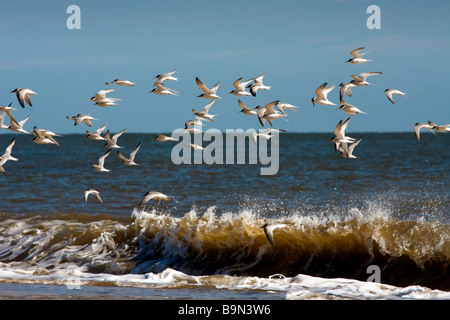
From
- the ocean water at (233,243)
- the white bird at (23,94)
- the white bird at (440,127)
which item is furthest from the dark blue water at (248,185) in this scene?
the white bird at (23,94)

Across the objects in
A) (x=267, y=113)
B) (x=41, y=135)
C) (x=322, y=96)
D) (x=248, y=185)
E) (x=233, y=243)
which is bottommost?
(x=248, y=185)

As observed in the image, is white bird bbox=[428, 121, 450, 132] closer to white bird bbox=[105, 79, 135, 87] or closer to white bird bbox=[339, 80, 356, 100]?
white bird bbox=[339, 80, 356, 100]

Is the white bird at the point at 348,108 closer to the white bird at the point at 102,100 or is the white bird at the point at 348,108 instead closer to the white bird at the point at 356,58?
the white bird at the point at 356,58

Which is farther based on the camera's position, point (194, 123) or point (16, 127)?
point (194, 123)

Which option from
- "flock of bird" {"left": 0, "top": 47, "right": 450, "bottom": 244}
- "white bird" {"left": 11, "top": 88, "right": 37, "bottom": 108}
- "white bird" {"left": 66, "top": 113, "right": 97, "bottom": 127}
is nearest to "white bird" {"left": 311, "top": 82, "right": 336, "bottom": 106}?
"flock of bird" {"left": 0, "top": 47, "right": 450, "bottom": 244}

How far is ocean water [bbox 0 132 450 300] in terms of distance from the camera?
40.9ft

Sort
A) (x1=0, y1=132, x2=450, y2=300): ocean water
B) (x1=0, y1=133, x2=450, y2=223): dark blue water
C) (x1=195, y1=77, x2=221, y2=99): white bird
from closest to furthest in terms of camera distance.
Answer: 1. (x1=0, y1=132, x2=450, y2=300): ocean water
2. (x1=195, y1=77, x2=221, y2=99): white bird
3. (x1=0, y1=133, x2=450, y2=223): dark blue water

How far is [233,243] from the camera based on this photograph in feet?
50.8

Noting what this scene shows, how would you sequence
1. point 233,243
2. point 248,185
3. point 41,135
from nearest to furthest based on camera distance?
1. point 233,243
2. point 41,135
3. point 248,185

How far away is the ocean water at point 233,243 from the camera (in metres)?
12.5

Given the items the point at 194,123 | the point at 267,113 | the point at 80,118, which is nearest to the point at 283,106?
the point at 267,113

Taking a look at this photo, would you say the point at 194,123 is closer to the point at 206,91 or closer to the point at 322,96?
the point at 206,91

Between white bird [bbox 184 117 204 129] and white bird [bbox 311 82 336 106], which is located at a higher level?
white bird [bbox 311 82 336 106]
